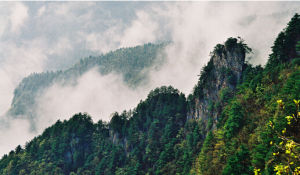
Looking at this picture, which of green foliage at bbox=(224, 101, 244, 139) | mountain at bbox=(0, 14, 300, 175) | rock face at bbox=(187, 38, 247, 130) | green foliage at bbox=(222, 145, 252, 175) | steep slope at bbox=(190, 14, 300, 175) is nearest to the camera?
green foliage at bbox=(222, 145, 252, 175)

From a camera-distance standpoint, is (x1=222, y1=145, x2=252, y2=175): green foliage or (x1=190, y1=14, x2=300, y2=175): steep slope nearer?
(x1=222, y1=145, x2=252, y2=175): green foliage

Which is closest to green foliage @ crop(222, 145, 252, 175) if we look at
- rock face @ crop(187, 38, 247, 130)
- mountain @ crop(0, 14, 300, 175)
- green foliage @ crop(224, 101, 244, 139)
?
mountain @ crop(0, 14, 300, 175)

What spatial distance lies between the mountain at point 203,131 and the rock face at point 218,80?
0.87ft

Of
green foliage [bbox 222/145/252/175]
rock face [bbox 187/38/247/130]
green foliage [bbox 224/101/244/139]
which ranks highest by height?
rock face [bbox 187/38/247/130]

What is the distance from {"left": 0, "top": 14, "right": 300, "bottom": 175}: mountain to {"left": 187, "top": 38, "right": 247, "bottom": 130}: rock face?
26 cm

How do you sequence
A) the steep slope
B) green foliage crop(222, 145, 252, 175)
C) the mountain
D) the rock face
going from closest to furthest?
green foliage crop(222, 145, 252, 175), the steep slope, the mountain, the rock face

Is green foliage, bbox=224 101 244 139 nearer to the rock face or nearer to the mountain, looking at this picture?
the mountain

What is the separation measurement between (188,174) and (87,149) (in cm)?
5903

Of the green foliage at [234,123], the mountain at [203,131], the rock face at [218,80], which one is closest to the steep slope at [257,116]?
the green foliage at [234,123]

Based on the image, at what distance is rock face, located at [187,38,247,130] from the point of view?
83062 mm

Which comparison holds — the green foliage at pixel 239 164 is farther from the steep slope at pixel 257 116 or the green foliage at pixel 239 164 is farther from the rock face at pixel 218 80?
the rock face at pixel 218 80

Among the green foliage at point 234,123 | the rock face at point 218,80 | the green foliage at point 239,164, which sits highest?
the rock face at point 218,80

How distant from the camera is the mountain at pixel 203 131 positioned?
48500 mm

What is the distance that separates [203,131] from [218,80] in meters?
15.1
